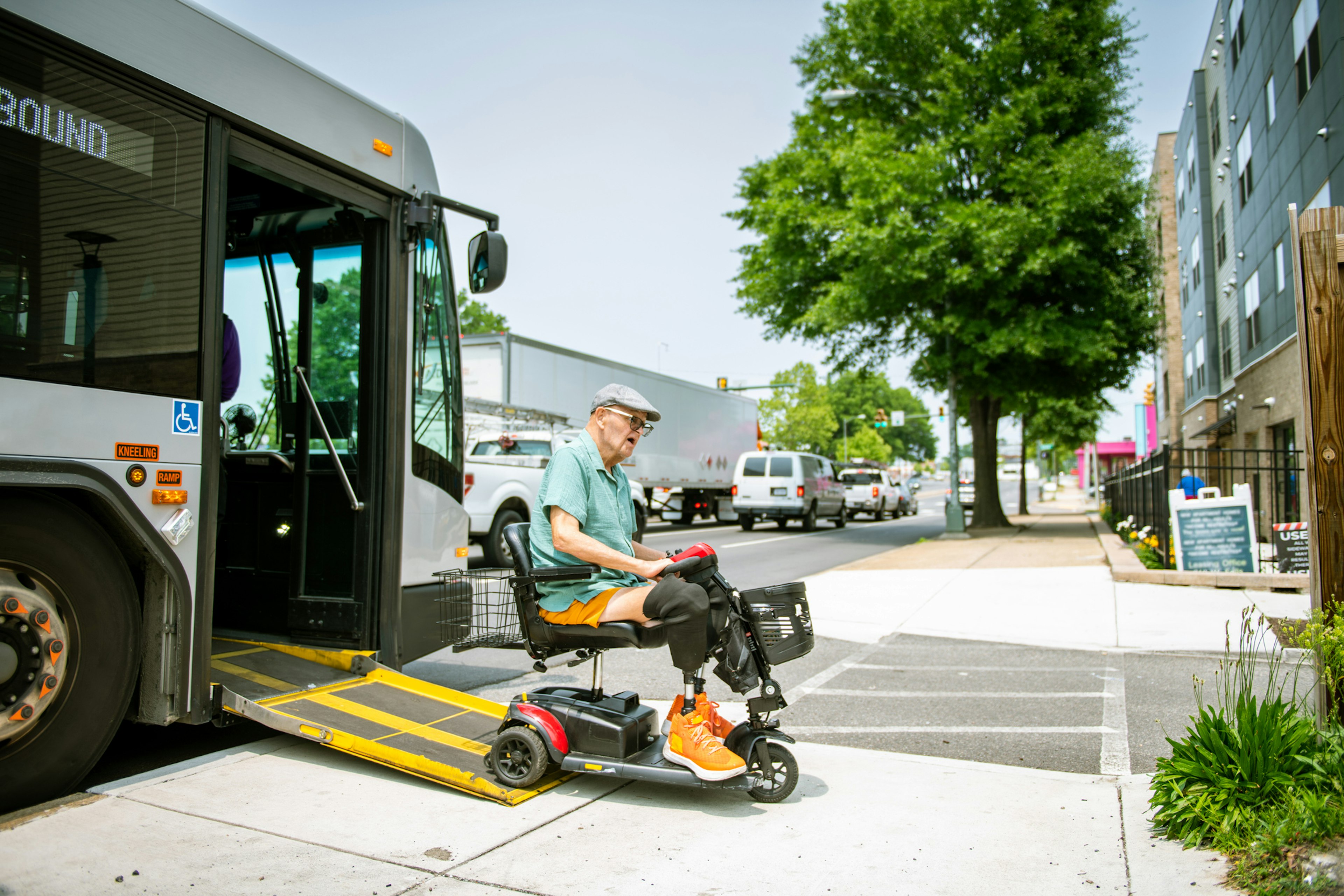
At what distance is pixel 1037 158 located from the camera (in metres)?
19.3

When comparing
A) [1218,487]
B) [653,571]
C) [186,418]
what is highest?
[186,418]

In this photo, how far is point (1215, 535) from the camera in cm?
1120

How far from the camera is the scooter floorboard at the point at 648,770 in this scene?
363cm

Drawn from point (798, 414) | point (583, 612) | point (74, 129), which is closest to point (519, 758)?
point (583, 612)

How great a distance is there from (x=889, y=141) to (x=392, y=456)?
56.7ft

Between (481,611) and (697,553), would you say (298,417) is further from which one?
(697,553)

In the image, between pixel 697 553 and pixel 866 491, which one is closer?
pixel 697 553

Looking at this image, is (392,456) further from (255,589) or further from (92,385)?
(92,385)

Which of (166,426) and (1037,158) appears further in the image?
(1037,158)

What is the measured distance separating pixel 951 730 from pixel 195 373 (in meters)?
4.20

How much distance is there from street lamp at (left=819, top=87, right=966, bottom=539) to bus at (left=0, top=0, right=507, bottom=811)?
17.2 m

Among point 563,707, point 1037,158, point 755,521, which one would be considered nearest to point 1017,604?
point 563,707

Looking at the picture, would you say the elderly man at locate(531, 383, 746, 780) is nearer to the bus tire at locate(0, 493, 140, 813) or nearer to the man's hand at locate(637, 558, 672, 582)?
the man's hand at locate(637, 558, 672, 582)

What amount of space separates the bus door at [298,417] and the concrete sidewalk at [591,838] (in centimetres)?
125
